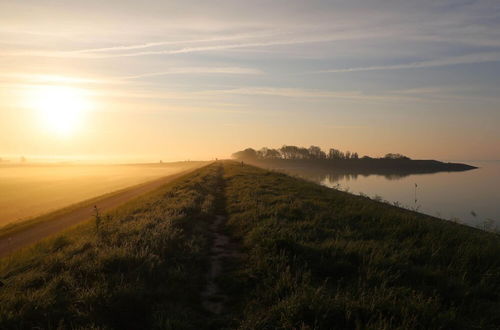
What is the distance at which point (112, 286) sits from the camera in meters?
6.69

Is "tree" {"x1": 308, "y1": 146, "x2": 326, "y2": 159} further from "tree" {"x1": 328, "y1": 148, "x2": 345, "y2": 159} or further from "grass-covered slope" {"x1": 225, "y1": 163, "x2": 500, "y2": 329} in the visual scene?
"grass-covered slope" {"x1": 225, "y1": 163, "x2": 500, "y2": 329}

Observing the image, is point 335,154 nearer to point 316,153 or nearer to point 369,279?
point 316,153

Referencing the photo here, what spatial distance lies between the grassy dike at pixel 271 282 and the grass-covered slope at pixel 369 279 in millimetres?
26

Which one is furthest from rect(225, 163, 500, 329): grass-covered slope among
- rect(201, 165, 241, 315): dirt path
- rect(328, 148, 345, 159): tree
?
rect(328, 148, 345, 159): tree

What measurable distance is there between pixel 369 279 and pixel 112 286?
542cm

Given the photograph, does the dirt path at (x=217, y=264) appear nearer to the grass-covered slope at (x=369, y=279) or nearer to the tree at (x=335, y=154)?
the grass-covered slope at (x=369, y=279)

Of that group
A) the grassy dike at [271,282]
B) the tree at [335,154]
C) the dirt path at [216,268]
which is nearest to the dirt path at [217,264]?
the dirt path at [216,268]

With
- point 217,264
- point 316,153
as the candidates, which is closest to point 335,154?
point 316,153

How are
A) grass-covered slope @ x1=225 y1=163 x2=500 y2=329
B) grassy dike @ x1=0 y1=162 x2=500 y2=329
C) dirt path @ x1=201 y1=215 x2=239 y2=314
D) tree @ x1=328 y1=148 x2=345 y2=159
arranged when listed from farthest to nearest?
tree @ x1=328 y1=148 x2=345 y2=159, dirt path @ x1=201 y1=215 x2=239 y2=314, grassy dike @ x1=0 y1=162 x2=500 y2=329, grass-covered slope @ x1=225 y1=163 x2=500 y2=329

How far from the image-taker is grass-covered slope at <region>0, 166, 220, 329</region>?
5609 millimetres

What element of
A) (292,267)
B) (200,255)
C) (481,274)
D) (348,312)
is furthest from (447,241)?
(200,255)

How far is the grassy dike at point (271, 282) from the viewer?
5402 millimetres

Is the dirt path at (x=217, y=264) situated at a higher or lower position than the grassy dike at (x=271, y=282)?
lower

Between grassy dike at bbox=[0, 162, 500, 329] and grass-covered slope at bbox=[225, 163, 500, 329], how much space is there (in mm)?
26
